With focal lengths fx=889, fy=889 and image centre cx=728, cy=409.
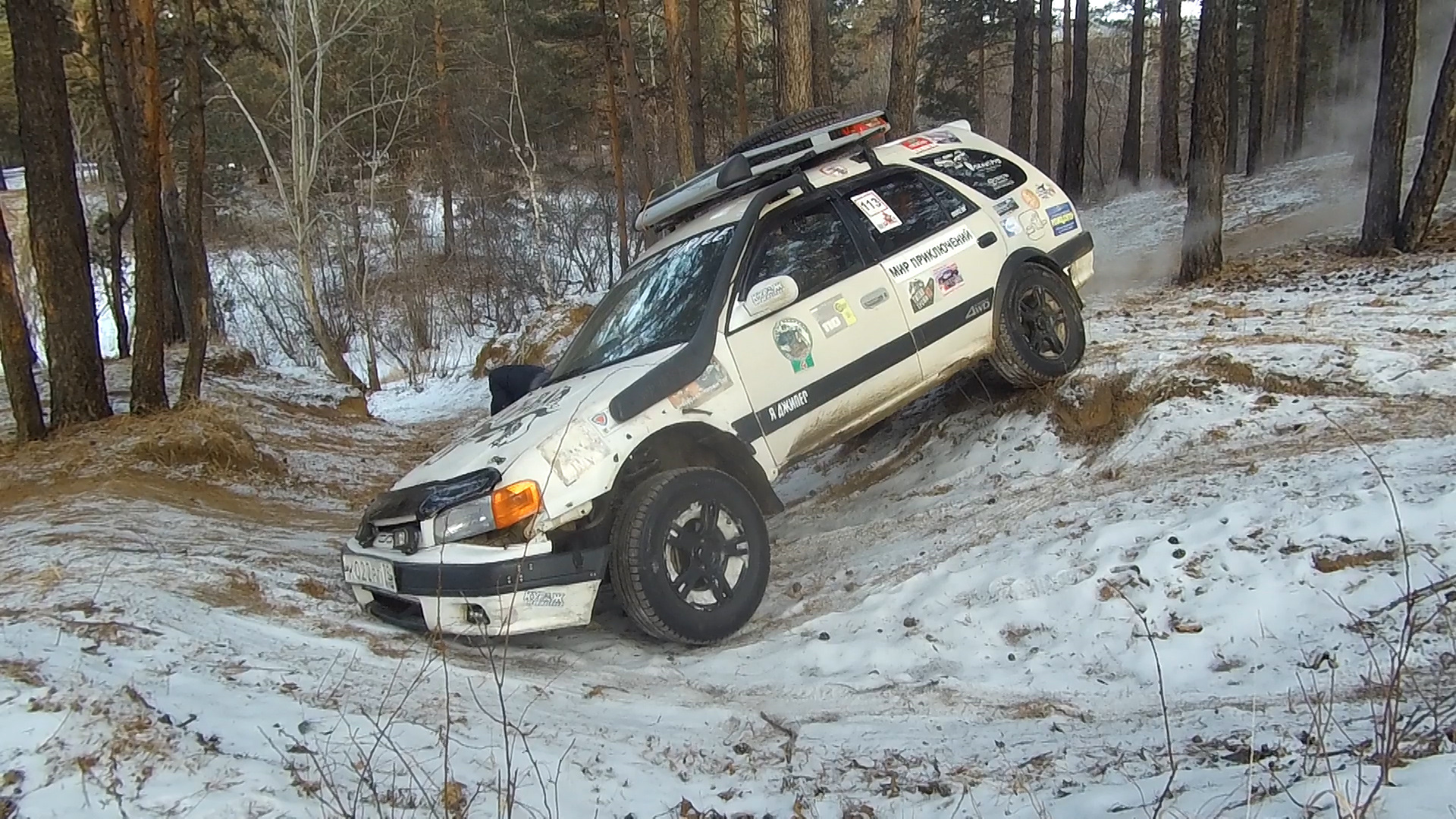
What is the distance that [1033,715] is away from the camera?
345cm

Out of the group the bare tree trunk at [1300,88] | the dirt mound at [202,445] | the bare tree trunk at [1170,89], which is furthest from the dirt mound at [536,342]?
the bare tree trunk at [1300,88]

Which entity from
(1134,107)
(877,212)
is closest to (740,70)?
(1134,107)

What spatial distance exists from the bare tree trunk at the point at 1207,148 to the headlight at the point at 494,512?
9.55 meters

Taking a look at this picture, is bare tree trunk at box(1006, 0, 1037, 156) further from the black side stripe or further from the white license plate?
the white license plate

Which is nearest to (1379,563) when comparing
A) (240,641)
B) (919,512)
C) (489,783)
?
(919,512)

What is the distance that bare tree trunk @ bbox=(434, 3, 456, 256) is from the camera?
29438mm

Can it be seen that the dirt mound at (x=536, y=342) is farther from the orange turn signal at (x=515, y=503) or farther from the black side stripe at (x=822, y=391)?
the orange turn signal at (x=515, y=503)

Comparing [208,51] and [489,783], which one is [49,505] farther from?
[208,51]

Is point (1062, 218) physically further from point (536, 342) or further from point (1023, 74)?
point (1023, 74)

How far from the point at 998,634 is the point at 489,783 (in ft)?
8.00

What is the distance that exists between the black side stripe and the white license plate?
1.82m

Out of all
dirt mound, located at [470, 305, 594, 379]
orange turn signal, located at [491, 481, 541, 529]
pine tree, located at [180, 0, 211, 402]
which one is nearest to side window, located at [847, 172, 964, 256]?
orange turn signal, located at [491, 481, 541, 529]

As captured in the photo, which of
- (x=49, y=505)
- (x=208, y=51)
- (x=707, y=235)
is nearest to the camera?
(x=707, y=235)

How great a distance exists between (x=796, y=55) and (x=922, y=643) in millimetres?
7909
